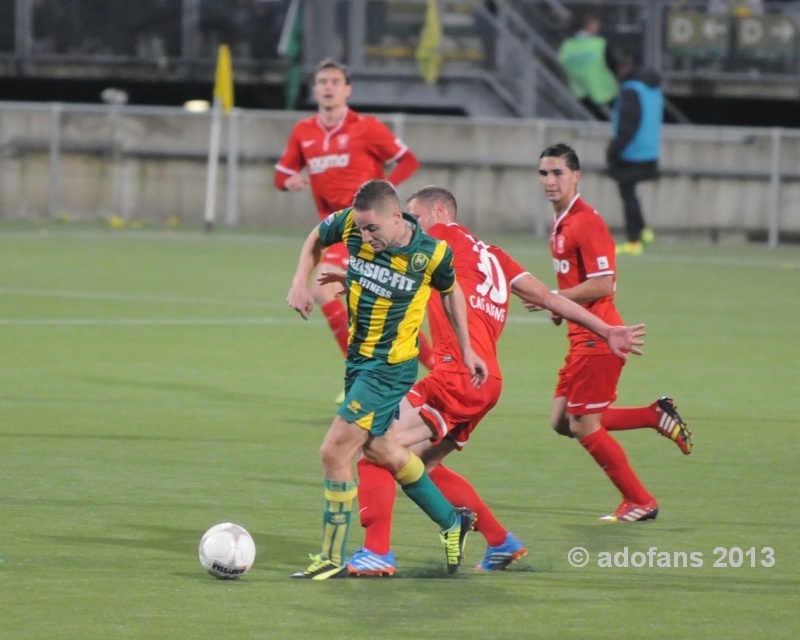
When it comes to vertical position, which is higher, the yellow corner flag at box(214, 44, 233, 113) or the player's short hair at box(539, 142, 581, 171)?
the yellow corner flag at box(214, 44, 233, 113)

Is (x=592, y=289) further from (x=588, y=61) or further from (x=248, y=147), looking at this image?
A: (x=588, y=61)

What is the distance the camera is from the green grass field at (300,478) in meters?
5.51

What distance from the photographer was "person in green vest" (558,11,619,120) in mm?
22969

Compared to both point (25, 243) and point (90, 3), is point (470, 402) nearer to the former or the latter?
point (25, 243)

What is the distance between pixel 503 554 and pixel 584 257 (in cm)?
171

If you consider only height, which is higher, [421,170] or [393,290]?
[421,170]

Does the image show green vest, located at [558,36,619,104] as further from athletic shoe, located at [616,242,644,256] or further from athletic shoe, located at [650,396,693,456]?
athletic shoe, located at [650,396,693,456]

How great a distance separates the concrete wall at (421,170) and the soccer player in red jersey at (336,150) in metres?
10.5

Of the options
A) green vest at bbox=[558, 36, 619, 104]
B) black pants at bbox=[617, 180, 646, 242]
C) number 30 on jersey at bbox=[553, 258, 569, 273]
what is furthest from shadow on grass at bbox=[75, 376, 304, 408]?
green vest at bbox=[558, 36, 619, 104]

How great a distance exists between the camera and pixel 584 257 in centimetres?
735

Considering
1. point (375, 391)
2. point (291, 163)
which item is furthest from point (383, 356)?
point (291, 163)

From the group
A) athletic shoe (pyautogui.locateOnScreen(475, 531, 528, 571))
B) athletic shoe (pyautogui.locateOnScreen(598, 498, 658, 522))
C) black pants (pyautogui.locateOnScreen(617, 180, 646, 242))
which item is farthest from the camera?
black pants (pyautogui.locateOnScreen(617, 180, 646, 242))

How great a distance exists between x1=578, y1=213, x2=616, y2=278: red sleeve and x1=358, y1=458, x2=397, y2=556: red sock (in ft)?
5.52

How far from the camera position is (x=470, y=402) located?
6406mm
